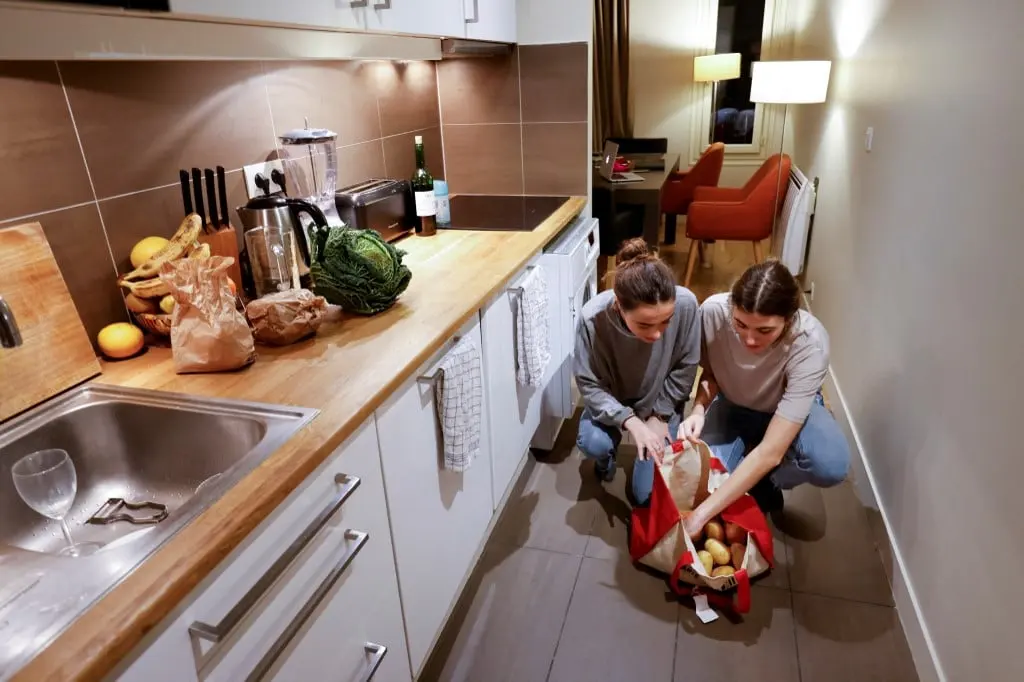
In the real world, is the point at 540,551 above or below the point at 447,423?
below

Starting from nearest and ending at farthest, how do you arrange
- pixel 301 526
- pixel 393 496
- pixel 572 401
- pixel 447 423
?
1. pixel 301 526
2. pixel 393 496
3. pixel 447 423
4. pixel 572 401

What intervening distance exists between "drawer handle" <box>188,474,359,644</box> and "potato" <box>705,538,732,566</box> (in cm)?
107

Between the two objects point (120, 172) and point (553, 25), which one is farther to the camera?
point (553, 25)

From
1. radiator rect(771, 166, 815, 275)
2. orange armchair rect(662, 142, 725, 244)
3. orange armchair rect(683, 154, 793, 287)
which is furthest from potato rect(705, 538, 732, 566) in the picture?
orange armchair rect(662, 142, 725, 244)

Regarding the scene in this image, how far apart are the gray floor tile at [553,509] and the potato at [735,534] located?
437mm

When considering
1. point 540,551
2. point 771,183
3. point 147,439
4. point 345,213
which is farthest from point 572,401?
point 771,183

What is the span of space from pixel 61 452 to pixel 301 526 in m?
0.39

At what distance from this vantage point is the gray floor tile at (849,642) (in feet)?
4.99

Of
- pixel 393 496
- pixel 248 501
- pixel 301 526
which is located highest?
pixel 248 501

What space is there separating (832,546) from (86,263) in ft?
6.78

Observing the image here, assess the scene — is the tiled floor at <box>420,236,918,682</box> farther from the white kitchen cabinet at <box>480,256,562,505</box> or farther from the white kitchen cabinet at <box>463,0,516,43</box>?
the white kitchen cabinet at <box>463,0,516,43</box>

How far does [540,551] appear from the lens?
1.95 meters

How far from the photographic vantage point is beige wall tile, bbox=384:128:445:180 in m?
2.37

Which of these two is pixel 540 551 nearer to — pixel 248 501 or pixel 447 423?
pixel 447 423
